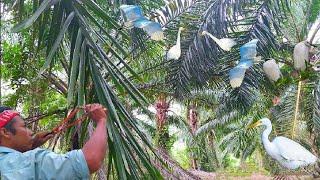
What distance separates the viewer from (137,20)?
4191mm

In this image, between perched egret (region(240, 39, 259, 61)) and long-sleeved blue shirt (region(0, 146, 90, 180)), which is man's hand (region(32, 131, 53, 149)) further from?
perched egret (region(240, 39, 259, 61))

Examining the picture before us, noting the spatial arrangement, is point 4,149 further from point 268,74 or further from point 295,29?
point 295,29

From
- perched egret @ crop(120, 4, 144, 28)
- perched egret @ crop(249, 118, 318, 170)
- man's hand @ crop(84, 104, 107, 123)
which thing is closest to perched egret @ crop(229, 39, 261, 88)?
perched egret @ crop(249, 118, 318, 170)

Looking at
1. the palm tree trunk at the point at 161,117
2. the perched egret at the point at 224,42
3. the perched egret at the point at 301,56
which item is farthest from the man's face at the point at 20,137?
the palm tree trunk at the point at 161,117

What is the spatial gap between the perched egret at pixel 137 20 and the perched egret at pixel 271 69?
204cm

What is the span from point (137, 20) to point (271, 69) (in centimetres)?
278

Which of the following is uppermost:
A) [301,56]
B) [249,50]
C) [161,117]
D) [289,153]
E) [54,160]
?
[54,160]

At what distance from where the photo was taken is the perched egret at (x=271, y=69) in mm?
6344

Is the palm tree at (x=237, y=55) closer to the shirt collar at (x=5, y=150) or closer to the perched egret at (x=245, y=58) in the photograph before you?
the perched egret at (x=245, y=58)

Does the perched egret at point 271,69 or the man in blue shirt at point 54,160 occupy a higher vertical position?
the man in blue shirt at point 54,160

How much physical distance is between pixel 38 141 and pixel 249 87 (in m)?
5.07

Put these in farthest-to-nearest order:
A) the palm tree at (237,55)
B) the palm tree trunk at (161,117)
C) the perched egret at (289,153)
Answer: the palm tree trunk at (161,117)
the palm tree at (237,55)
the perched egret at (289,153)

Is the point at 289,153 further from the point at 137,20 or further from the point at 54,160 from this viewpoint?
the point at 54,160

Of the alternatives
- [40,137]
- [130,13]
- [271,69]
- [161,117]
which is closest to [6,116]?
[40,137]
